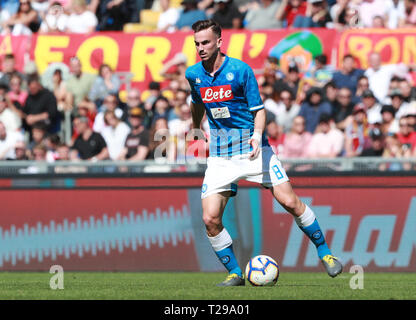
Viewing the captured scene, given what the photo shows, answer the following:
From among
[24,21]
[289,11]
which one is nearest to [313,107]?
[289,11]

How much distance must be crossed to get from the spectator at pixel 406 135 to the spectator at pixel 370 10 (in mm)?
3630

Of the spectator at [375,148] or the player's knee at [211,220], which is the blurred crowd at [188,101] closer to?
the spectator at [375,148]

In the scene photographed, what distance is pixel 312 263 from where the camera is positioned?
560 inches

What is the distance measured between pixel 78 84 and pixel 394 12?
19.2 ft

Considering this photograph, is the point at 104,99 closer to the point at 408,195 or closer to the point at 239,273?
the point at 408,195

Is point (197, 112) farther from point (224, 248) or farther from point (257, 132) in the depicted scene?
point (224, 248)

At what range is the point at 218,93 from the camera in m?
9.91

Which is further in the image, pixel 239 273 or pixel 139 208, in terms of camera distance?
pixel 139 208

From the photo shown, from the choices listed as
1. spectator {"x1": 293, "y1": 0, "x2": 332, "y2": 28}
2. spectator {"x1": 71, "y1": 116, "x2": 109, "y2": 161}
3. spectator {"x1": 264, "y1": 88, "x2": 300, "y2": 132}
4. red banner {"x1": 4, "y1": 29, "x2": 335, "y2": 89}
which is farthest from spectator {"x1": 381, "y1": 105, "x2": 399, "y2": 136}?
spectator {"x1": 71, "y1": 116, "x2": 109, "y2": 161}

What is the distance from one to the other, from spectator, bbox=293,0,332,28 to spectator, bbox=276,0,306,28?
0.42 ft

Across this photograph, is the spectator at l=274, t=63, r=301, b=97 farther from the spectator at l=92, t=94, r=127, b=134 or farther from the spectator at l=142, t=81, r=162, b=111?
the spectator at l=92, t=94, r=127, b=134

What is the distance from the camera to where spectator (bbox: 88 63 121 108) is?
17.6 metres
